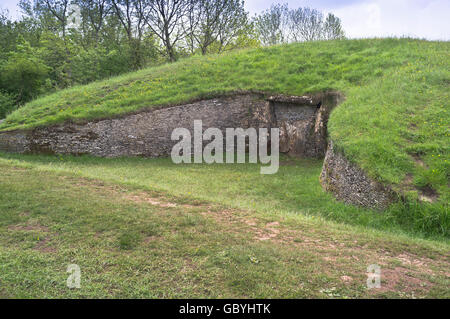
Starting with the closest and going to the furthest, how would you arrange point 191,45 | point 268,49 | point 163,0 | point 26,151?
1. point 26,151
2. point 268,49
3. point 163,0
4. point 191,45

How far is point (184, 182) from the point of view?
9.84 metres

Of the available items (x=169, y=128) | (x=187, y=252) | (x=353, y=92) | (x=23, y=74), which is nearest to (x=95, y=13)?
(x=23, y=74)

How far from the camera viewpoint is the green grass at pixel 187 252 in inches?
142

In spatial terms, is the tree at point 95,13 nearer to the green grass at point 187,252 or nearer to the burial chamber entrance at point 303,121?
the burial chamber entrance at point 303,121

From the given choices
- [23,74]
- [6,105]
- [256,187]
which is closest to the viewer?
[256,187]

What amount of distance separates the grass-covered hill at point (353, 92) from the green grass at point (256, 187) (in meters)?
0.56

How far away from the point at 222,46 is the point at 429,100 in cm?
2478

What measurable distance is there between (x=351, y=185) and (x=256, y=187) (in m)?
3.01

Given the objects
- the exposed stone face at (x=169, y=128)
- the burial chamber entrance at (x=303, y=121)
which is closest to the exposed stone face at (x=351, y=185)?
the burial chamber entrance at (x=303, y=121)

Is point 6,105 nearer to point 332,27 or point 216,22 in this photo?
point 216,22

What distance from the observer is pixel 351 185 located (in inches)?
315

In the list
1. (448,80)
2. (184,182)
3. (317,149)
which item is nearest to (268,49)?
(317,149)

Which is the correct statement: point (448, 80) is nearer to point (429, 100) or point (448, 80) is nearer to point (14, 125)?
point (429, 100)
